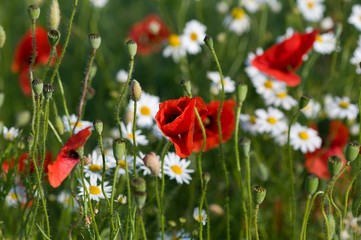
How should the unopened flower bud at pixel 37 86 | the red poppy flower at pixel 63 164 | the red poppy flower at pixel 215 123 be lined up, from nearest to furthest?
the unopened flower bud at pixel 37 86
the red poppy flower at pixel 63 164
the red poppy flower at pixel 215 123

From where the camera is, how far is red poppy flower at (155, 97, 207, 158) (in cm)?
154

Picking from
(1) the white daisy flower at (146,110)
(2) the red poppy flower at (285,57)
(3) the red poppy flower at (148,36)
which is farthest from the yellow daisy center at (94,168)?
(3) the red poppy flower at (148,36)

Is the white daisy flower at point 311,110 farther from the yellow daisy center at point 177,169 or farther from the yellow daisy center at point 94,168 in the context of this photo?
the yellow daisy center at point 94,168

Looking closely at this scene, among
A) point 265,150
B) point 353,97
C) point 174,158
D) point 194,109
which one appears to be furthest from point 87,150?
point 194,109

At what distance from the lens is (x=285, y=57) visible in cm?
221

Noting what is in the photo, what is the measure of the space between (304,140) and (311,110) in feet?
0.88

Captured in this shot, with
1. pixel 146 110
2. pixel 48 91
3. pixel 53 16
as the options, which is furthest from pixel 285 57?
pixel 48 91

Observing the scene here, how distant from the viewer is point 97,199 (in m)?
1.69

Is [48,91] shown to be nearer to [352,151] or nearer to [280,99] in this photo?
[352,151]

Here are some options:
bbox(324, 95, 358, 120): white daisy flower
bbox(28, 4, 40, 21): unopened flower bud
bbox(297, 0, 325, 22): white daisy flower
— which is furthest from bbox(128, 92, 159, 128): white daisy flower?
bbox(297, 0, 325, 22): white daisy flower

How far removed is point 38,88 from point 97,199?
A: 34 centimetres

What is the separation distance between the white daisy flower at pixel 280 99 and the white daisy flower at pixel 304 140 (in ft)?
0.42

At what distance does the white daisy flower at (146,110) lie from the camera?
2.28 metres

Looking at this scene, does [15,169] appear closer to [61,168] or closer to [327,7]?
[61,168]
